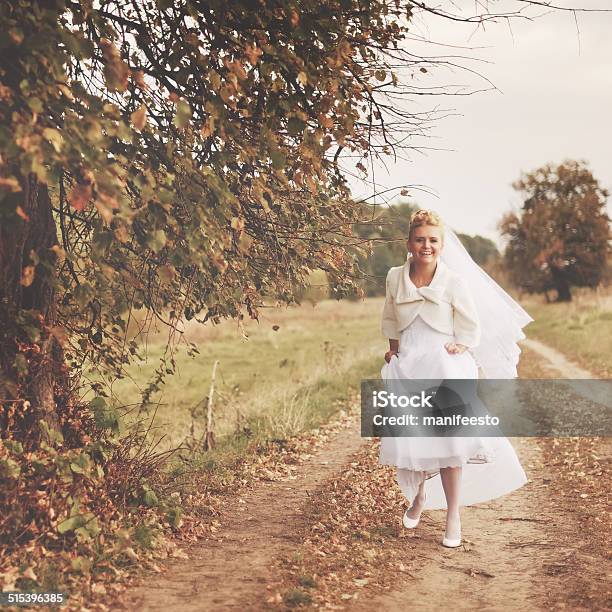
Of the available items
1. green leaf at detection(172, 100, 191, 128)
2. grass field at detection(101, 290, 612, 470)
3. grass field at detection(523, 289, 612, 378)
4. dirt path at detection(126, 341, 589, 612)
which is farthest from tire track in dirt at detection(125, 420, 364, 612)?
grass field at detection(523, 289, 612, 378)

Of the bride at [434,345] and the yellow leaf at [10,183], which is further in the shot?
the bride at [434,345]

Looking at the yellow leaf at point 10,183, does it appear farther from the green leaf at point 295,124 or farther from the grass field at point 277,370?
the grass field at point 277,370

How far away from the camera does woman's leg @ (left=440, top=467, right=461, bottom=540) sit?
621cm

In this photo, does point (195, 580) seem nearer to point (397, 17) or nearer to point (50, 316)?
point (50, 316)

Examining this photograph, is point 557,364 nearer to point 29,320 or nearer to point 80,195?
point 29,320

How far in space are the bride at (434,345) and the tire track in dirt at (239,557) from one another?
1.15 m

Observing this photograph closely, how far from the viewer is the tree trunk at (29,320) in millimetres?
5680

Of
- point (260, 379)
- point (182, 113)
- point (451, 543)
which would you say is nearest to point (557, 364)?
point (260, 379)

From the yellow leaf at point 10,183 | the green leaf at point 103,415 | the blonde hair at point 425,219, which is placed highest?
Result: the blonde hair at point 425,219

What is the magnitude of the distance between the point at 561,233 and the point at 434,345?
47240 millimetres

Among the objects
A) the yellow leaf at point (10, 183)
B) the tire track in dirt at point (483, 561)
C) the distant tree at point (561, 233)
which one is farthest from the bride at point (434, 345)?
the distant tree at point (561, 233)

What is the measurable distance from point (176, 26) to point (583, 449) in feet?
24.5

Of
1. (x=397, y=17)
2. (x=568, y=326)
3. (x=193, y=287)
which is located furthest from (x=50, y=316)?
(x=568, y=326)

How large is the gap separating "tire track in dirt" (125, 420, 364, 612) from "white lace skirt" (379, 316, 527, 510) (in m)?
1.08
